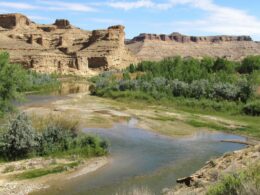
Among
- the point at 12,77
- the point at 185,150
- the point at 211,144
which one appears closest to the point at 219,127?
the point at 211,144

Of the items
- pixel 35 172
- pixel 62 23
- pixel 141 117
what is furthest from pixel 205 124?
pixel 62 23

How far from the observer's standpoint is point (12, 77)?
30.5 meters

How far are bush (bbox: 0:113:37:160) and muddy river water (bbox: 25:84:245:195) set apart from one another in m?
3.81

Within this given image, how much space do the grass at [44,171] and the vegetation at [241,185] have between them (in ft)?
36.6

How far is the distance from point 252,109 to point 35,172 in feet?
87.5

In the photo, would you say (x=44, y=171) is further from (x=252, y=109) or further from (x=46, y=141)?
(x=252, y=109)

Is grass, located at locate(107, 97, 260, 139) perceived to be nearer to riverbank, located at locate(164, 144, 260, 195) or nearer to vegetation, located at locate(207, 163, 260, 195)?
riverbank, located at locate(164, 144, 260, 195)

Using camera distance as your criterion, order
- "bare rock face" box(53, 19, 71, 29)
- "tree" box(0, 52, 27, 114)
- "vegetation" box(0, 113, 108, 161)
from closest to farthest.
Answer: "vegetation" box(0, 113, 108, 161) → "tree" box(0, 52, 27, 114) → "bare rock face" box(53, 19, 71, 29)

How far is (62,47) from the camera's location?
13888 centimetres

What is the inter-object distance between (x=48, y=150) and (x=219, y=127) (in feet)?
54.9

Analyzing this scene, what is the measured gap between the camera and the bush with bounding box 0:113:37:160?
2262 cm

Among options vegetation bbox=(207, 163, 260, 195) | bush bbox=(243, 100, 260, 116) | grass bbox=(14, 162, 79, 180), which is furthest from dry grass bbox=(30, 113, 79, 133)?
bush bbox=(243, 100, 260, 116)

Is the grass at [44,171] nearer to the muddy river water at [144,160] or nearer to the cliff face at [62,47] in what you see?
the muddy river water at [144,160]

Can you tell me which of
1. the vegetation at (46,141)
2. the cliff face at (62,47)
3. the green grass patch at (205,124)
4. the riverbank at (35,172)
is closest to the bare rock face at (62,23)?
the cliff face at (62,47)
